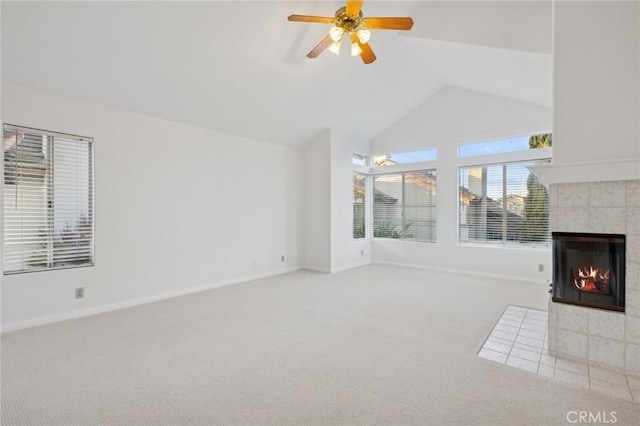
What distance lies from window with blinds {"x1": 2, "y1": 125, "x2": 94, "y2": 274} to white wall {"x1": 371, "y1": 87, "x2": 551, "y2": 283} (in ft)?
17.4

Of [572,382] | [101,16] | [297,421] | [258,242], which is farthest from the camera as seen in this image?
[258,242]

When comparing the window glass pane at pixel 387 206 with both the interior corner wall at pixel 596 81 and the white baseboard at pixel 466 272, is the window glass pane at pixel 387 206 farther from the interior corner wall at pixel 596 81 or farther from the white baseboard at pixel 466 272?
the interior corner wall at pixel 596 81

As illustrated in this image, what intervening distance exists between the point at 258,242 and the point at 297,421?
4.00 m

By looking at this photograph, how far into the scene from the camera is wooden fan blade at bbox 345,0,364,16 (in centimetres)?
272

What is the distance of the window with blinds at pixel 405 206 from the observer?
646 centimetres

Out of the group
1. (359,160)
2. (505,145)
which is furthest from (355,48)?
(359,160)

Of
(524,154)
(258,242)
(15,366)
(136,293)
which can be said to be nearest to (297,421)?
(15,366)

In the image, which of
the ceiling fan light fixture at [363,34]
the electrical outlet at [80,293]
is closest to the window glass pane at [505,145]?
the ceiling fan light fixture at [363,34]

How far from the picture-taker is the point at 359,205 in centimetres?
698

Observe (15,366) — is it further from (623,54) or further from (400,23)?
(623,54)

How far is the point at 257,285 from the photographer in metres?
5.03

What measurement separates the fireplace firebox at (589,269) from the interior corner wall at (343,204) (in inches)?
152

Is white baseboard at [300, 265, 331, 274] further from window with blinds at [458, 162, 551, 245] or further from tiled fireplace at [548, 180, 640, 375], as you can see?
tiled fireplace at [548, 180, 640, 375]

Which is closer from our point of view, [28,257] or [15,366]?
[15,366]
